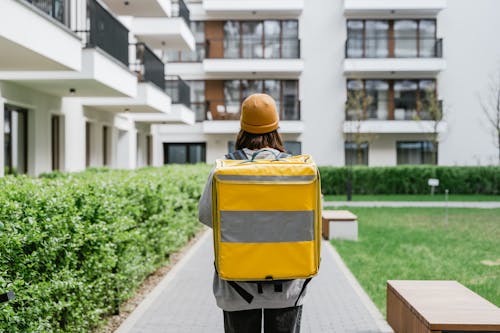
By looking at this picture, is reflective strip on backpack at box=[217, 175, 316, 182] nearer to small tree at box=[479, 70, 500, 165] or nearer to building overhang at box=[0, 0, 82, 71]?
building overhang at box=[0, 0, 82, 71]

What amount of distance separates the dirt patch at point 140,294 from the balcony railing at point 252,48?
26.8 meters

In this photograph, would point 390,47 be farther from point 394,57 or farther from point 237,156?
point 237,156

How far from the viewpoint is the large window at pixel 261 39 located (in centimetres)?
3853

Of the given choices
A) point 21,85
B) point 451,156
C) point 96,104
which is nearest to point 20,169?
point 21,85

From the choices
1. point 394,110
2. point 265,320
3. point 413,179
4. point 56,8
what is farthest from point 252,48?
point 265,320

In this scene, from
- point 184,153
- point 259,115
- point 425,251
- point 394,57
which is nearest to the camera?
point 259,115

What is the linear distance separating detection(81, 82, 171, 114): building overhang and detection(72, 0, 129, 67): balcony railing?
8.18 feet

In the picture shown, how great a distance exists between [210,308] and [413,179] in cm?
2352

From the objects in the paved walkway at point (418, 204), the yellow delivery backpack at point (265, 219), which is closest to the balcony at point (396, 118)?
the paved walkway at point (418, 204)

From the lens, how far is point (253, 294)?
3447mm

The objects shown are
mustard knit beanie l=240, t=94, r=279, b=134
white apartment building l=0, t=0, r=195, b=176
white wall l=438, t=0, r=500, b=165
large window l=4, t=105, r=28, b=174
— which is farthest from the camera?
white wall l=438, t=0, r=500, b=165

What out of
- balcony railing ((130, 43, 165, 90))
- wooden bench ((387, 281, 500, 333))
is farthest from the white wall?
wooden bench ((387, 281, 500, 333))

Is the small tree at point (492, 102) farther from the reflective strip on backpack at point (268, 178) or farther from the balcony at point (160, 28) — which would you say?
the reflective strip on backpack at point (268, 178)

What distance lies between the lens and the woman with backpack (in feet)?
11.3
